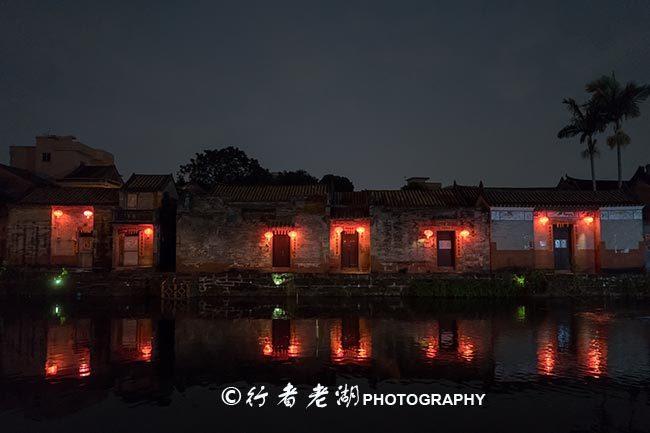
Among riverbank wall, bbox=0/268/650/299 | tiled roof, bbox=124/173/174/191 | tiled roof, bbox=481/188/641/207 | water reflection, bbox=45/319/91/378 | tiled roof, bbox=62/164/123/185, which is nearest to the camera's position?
water reflection, bbox=45/319/91/378

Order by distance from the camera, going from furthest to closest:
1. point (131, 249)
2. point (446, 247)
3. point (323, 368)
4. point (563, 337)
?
1. point (131, 249)
2. point (446, 247)
3. point (563, 337)
4. point (323, 368)

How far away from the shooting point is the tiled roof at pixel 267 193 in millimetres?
25255

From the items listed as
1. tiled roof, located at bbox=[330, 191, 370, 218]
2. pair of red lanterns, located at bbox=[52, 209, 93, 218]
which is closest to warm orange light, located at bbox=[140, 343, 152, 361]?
tiled roof, located at bbox=[330, 191, 370, 218]

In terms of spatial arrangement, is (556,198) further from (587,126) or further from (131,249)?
(131,249)

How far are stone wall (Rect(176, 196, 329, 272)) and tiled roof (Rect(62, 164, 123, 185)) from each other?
16.9 metres

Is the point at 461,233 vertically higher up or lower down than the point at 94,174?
lower down

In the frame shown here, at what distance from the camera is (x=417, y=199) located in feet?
84.4

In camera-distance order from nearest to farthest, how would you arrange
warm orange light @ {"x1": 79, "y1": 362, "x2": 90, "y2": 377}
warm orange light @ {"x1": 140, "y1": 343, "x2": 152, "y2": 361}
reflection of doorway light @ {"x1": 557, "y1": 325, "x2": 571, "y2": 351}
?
1. warm orange light @ {"x1": 79, "y1": 362, "x2": 90, "y2": 377}
2. warm orange light @ {"x1": 140, "y1": 343, "x2": 152, "y2": 361}
3. reflection of doorway light @ {"x1": 557, "y1": 325, "x2": 571, "y2": 351}

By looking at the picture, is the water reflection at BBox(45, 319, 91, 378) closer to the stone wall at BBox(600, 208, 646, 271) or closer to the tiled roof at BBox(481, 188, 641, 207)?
the tiled roof at BBox(481, 188, 641, 207)

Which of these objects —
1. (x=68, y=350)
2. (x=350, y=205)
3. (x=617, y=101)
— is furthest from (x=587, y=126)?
(x=68, y=350)

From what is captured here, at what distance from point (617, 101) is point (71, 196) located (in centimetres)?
3461

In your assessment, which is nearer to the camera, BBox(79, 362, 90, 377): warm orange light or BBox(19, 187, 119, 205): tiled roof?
BBox(79, 362, 90, 377): warm orange light

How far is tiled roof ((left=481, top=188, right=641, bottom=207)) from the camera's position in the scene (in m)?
23.9

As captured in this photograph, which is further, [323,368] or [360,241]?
[360,241]
